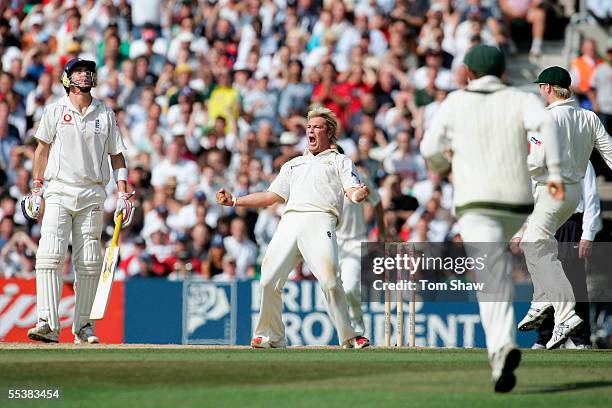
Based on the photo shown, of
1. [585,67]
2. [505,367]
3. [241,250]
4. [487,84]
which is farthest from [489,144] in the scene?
[585,67]

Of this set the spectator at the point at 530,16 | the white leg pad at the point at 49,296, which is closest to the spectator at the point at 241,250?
the white leg pad at the point at 49,296

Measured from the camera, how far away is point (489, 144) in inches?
359

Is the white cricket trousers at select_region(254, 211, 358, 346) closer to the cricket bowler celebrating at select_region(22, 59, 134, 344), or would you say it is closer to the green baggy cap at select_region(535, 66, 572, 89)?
the cricket bowler celebrating at select_region(22, 59, 134, 344)

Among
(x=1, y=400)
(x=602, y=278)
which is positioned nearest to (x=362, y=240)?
(x=602, y=278)

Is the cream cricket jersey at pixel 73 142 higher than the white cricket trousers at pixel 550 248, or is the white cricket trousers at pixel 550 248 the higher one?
the cream cricket jersey at pixel 73 142

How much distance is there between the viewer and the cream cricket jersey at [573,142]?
39.2 feet

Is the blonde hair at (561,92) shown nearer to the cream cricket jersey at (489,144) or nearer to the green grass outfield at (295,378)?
the green grass outfield at (295,378)

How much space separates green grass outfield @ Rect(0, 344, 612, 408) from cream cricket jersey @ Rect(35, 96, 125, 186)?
173 cm

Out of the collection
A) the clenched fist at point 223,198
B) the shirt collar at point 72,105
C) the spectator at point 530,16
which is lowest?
the clenched fist at point 223,198

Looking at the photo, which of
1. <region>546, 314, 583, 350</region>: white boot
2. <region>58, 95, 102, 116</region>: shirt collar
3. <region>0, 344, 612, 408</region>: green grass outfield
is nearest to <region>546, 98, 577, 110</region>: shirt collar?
→ <region>546, 314, 583, 350</region>: white boot

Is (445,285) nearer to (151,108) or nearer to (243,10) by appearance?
(151,108)

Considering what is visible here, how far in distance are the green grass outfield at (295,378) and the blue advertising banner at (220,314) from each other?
523 cm

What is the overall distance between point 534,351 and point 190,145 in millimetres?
9787

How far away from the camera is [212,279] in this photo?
1845 cm
